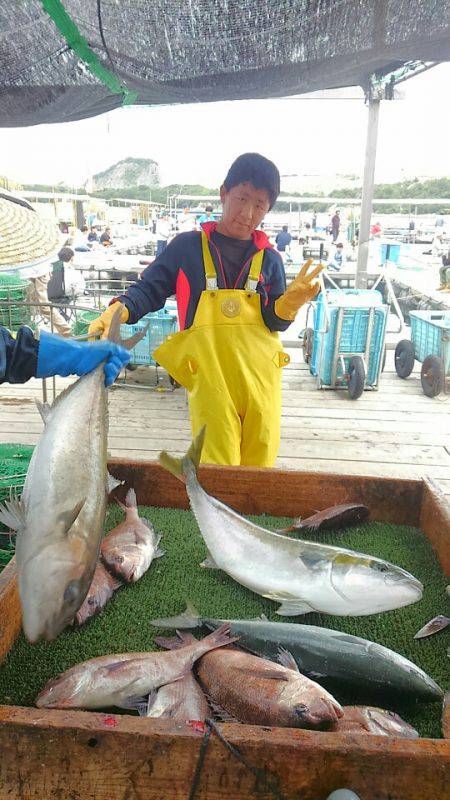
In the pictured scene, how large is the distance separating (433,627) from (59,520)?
122 centimetres

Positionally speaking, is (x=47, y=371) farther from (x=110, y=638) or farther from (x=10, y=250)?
(x=10, y=250)

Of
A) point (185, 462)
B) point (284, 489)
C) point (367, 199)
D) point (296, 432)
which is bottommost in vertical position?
point (296, 432)

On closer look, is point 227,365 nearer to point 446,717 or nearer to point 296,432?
point 446,717

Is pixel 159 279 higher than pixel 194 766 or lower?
higher

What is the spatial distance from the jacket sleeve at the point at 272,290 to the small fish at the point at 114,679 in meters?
1.88

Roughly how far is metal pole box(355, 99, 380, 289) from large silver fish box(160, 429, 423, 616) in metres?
6.99

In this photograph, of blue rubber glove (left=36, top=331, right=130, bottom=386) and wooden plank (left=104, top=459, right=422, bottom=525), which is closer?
blue rubber glove (left=36, top=331, right=130, bottom=386)

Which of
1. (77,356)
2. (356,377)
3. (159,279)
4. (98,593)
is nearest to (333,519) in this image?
(98,593)

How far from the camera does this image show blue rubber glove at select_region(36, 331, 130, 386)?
1.83m

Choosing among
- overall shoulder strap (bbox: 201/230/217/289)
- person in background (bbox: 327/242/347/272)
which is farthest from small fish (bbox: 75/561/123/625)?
person in background (bbox: 327/242/347/272)

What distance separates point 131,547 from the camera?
6.57 ft

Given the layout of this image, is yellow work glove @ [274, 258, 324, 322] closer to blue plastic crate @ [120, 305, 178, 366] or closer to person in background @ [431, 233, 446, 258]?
blue plastic crate @ [120, 305, 178, 366]

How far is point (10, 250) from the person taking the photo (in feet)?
14.6

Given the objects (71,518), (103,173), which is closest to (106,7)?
(71,518)
